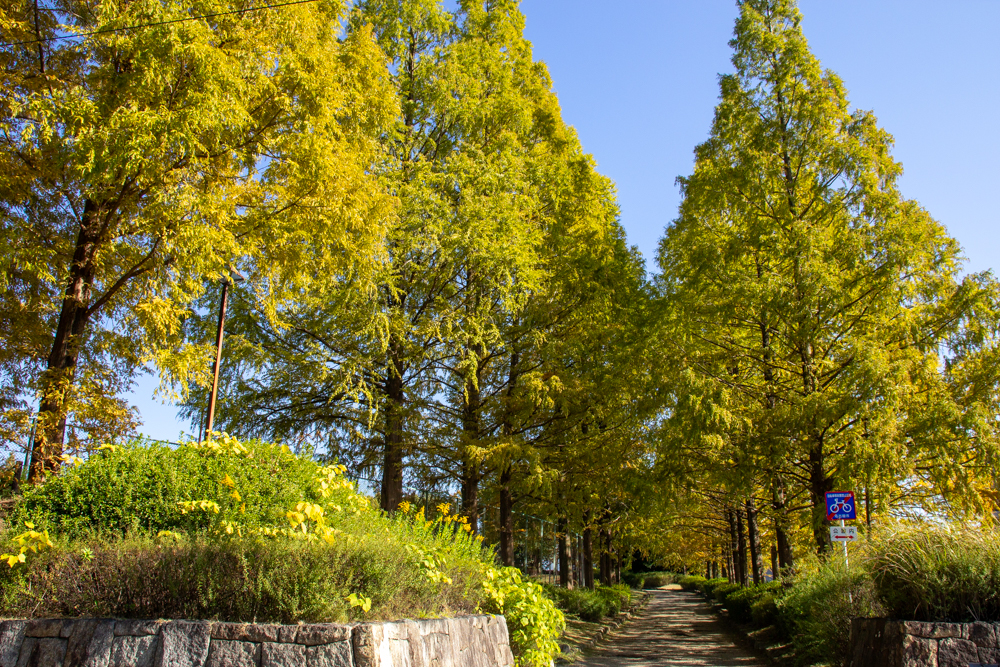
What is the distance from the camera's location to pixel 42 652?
4.18 m

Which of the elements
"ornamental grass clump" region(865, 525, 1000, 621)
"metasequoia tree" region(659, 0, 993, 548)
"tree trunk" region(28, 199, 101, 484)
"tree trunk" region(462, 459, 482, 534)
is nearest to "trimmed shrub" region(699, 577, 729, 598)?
"metasequoia tree" region(659, 0, 993, 548)

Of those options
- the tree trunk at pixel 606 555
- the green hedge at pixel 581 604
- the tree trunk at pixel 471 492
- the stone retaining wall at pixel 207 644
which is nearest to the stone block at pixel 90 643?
the stone retaining wall at pixel 207 644

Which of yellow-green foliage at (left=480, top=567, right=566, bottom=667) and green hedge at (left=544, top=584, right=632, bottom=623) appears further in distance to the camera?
green hedge at (left=544, top=584, right=632, bottom=623)

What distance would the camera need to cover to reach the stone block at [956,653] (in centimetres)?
477

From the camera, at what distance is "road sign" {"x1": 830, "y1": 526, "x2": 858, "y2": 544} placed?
884 centimetres

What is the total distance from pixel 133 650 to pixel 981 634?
603 cm

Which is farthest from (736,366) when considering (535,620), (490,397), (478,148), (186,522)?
(186,522)

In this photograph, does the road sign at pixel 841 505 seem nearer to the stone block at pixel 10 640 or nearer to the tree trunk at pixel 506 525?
the tree trunk at pixel 506 525

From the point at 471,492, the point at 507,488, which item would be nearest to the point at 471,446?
the point at 471,492

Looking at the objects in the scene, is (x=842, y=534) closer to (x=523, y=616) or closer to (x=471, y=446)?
(x=523, y=616)

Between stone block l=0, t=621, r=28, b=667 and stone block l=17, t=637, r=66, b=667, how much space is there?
46 millimetres

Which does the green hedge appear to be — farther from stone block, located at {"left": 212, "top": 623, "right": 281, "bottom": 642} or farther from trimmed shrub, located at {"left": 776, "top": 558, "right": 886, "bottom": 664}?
stone block, located at {"left": 212, "top": 623, "right": 281, "bottom": 642}

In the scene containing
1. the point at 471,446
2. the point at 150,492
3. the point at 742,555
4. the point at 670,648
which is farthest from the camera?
the point at 742,555

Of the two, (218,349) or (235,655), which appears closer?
(235,655)
